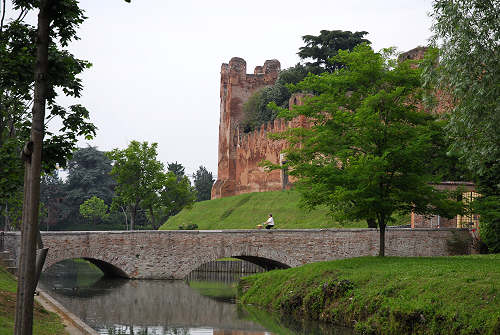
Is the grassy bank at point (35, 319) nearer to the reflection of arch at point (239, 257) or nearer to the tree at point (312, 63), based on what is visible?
the reflection of arch at point (239, 257)

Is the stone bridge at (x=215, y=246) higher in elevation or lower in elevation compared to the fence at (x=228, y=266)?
higher

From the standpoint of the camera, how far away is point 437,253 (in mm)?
28547

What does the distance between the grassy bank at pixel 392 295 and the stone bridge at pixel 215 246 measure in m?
7.54

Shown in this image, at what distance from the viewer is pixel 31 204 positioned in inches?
313

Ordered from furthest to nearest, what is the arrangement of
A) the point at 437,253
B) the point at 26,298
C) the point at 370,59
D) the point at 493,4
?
the point at 437,253
the point at 370,59
the point at 493,4
the point at 26,298

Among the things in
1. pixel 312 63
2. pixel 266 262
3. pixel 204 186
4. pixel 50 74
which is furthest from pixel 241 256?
pixel 204 186

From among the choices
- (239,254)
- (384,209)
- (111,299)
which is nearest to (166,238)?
(239,254)

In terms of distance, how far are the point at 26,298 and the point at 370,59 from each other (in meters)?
17.3

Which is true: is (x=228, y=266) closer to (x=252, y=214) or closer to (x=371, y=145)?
(x=252, y=214)

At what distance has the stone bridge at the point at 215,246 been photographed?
29141mm

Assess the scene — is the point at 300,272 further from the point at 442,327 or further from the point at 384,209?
the point at 442,327

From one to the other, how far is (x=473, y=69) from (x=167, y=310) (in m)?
12.9

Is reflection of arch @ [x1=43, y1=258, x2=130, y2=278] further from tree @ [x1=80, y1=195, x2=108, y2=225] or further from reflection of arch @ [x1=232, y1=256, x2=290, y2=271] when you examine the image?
tree @ [x1=80, y1=195, x2=108, y2=225]

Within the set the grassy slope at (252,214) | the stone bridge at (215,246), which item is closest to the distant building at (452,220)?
the stone bridge at (215,246)
